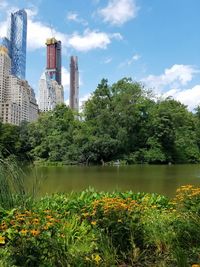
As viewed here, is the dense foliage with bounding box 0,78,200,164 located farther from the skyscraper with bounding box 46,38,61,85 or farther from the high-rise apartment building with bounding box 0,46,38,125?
the skyscraper with bounding box 46,38,61,85

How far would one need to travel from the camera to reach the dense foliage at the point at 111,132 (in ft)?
116

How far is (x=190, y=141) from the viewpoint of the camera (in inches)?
1697

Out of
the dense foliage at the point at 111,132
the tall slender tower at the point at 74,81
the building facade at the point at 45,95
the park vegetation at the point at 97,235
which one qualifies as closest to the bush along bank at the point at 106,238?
the park vegetation at the point at 97,235

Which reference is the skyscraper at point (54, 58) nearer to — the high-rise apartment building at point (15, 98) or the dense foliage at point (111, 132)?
the high-rise apartment building at point (15, 98)

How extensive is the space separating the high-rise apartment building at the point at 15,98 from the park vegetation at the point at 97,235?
63.2 metres

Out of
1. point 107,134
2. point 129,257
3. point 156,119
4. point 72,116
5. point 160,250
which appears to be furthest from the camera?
point 72,116

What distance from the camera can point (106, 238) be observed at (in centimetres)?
290

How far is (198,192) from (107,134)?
32001 mm

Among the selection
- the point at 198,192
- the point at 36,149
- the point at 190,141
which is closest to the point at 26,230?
the point at 198,192

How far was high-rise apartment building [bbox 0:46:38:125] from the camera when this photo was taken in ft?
217

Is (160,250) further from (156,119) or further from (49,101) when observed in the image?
(49,101)

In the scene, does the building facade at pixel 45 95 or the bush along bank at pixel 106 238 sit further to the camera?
the building facade at pixel 45 95

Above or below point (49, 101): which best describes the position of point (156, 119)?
below

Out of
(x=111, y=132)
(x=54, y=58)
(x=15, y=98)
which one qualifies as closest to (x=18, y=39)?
(x=54, y=58)
